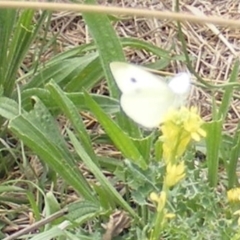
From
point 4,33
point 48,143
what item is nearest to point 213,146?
point 48,143

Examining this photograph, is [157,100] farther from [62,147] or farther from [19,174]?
[19,174]

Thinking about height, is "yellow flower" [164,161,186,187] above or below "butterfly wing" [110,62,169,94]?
below

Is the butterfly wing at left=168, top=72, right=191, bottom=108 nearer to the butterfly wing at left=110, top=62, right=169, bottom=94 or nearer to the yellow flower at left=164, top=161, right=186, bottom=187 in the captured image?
the butterfly wing at left=110, top=62, right=169, bottom=94

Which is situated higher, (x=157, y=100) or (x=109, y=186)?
(x=157, y=100)

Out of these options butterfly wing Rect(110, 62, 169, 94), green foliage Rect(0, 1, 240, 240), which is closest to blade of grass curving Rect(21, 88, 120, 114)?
green foliage Rect(0, 1, 240, 240)

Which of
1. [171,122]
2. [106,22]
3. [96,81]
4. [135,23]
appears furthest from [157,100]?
[135,23]

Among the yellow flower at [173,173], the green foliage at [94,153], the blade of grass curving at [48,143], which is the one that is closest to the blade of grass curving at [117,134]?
the green foliage at [94,153]
